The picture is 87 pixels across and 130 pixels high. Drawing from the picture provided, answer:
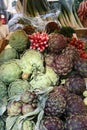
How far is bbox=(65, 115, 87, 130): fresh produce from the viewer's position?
1193mm

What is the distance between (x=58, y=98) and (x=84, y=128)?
19 cm

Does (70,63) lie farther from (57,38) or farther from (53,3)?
(53,3)

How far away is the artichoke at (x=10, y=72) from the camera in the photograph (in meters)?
1.45

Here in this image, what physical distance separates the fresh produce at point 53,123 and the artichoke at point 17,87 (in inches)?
8.9

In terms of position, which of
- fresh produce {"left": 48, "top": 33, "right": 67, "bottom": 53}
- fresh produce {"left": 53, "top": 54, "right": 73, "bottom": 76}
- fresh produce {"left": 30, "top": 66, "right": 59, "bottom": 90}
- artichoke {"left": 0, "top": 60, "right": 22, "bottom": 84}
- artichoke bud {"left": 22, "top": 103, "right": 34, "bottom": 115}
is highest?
fresh produce {"left": 48, "top": 33, "right": 67, "bottom": 53}

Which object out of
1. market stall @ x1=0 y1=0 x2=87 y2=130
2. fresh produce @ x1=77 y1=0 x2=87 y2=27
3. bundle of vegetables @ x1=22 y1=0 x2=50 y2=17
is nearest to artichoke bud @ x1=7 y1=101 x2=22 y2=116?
market stall @ x1=0 y1=0 x2=87 y2=130

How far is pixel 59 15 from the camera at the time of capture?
3.43 metres

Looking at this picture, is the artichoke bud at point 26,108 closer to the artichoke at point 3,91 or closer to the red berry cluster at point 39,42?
the artichoke at point 3,91

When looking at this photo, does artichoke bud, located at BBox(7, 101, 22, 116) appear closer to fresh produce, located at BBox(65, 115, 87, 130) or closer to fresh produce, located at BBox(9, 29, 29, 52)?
fresh produce, located at BBox(65, 115, 87, 130)

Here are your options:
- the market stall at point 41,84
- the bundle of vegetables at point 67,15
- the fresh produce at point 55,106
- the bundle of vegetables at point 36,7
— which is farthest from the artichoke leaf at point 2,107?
the bundle of vegetables at point 67,15

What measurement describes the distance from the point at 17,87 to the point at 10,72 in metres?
0.10

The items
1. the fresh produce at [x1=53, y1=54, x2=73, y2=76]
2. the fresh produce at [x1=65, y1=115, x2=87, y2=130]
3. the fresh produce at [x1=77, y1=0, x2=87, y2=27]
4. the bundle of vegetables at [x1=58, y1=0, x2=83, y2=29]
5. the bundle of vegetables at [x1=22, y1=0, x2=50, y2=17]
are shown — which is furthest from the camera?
the fresh produce at [x1=77, y1=0, x2=87, y2=27]

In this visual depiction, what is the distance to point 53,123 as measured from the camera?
122cm

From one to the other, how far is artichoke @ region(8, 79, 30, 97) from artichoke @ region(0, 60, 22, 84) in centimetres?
3
